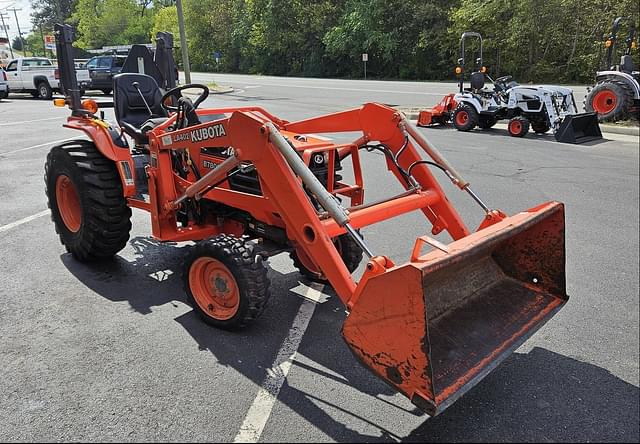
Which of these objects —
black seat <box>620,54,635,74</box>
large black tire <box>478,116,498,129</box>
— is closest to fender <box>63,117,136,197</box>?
large black tire <box>478,116,498,129</box>

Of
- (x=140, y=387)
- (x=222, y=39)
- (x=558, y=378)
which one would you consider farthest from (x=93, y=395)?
(x=222, y=39)

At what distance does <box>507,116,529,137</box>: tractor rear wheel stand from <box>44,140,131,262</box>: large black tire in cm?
1000

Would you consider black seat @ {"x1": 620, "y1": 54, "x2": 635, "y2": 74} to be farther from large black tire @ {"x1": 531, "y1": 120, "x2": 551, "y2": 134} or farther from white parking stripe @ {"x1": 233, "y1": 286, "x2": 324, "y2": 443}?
white parking stripe @ {"x1": 233, "y1": 286, "x2": 324, "y2": 443}

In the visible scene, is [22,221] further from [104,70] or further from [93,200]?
[104,70]

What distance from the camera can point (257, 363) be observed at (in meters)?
3.33

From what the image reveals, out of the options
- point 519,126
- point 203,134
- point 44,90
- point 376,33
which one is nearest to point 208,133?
point 203,134

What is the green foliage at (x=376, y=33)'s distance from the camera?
2797 cm

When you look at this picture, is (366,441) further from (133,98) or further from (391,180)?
(391,180)

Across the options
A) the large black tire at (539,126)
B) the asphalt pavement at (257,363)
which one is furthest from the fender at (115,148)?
the large black tire at (539,126)

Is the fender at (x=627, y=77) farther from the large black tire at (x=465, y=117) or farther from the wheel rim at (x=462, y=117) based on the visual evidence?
the wheel rim at (x=462, y=117)

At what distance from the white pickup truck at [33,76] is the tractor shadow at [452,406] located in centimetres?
2188

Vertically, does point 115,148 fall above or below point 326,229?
above

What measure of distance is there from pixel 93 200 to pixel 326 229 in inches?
98.1

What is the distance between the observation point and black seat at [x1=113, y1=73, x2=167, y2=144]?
214 inches
